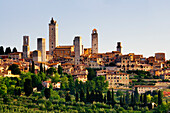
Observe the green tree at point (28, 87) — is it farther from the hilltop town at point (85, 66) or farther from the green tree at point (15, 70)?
the green tree at point (15, 70)

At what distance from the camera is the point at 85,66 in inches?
3044

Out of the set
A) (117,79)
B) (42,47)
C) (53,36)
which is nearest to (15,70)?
(117,79)

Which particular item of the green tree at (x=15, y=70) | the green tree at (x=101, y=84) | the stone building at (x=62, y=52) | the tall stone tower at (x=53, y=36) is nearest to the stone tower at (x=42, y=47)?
the stone building at (x=62, y=52)

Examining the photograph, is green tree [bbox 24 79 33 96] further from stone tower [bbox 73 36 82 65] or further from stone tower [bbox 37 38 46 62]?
stone tower [bbox 73 36 82 65]

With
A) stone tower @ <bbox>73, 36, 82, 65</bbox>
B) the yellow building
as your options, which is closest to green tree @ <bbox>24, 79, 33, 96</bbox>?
the yellow building

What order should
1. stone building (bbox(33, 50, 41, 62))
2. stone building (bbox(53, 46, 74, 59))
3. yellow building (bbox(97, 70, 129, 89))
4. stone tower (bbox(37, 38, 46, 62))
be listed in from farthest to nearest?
stone building (bbox(53, 46, 74, 59)) < stone tower (bbox(37, 38, 46, 62)) < stone building (bbox(33, 50, 41, 62)) < yellow building (bbox(97, 70, 129, 89))

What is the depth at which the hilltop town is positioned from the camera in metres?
63.4

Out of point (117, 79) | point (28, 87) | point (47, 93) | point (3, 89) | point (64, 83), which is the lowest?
point (47, 93)

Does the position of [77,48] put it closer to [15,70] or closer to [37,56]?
[37,56]

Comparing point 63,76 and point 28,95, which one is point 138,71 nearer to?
point 63,76

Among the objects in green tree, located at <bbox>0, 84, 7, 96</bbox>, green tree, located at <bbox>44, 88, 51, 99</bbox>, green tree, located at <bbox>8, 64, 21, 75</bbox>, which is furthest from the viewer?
green tree, located at <bbox>8, 64, 21, 75</bbox>

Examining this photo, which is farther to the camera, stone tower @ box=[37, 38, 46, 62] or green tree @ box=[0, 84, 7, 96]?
stone tower @ box=[37, 38, 46, 62]

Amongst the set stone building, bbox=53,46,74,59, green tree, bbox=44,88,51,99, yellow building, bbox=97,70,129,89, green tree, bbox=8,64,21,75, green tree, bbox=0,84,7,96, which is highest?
stone building, bbox=53,46,74,59

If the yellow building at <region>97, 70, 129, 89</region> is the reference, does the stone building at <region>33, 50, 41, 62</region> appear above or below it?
above
